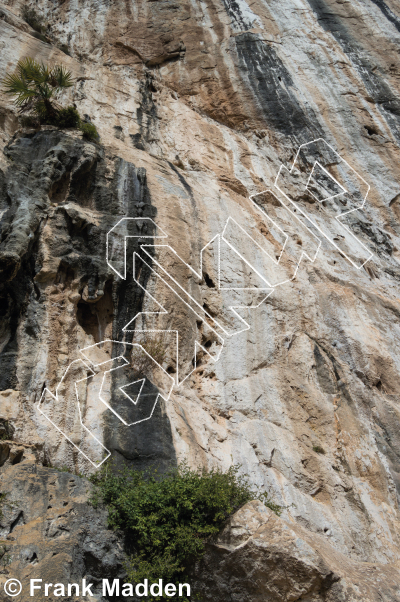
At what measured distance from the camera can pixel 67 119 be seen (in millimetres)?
11883

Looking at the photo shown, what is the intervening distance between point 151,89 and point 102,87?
219cm

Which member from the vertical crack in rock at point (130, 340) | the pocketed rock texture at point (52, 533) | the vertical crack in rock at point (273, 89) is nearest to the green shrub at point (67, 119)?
the vertical crack in rock at point (130, 340)

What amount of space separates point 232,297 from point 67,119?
20.1 feet

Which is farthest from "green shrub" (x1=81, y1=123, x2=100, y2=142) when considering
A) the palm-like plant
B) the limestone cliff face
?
the palm-like plant

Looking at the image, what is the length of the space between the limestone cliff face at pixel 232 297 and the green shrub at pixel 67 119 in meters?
A: 0.90

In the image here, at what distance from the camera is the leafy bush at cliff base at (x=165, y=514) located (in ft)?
20.0

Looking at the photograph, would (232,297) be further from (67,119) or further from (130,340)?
(67,119)

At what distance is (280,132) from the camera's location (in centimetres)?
1633

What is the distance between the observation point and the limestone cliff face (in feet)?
24.2

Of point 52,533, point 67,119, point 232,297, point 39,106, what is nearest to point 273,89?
point 67,119

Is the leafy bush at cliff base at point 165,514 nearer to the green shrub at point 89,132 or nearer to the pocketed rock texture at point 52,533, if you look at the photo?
the pocketed rock texture at point 52,533

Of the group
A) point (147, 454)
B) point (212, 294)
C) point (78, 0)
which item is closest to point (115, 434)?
point (147, 454)

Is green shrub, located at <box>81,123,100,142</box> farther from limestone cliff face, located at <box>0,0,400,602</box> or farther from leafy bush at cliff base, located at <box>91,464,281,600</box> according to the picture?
leafy bush at cliff base, located at <box>91,464,281,600</box>

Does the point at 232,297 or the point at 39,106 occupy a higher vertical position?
the point at 39,106
